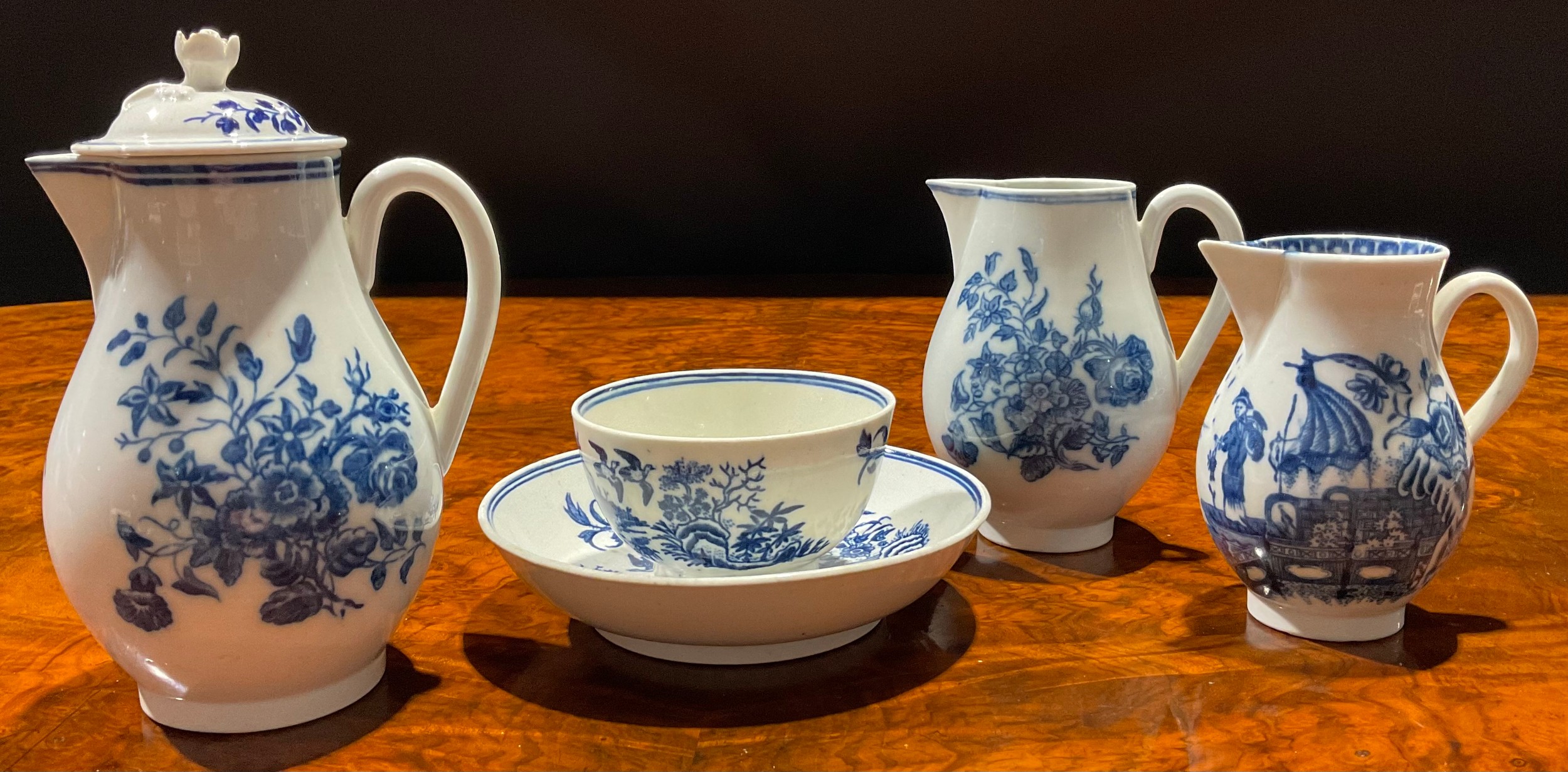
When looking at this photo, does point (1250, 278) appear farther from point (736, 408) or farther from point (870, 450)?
point (736, 408)

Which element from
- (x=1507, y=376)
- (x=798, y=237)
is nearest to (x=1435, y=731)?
(x=1507, y=376)

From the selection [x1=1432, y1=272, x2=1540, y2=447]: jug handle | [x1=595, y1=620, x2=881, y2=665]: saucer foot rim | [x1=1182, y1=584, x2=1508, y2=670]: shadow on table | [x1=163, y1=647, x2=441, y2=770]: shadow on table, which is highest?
[x1=1432, y1=272, x2=1540, y2=447]: jug handle

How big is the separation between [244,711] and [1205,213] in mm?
615

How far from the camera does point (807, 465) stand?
2.16 ft

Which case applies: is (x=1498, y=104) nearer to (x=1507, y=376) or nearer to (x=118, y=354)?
(x=1507, y=376)

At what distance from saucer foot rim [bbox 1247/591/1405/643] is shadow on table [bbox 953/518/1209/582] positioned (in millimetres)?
119

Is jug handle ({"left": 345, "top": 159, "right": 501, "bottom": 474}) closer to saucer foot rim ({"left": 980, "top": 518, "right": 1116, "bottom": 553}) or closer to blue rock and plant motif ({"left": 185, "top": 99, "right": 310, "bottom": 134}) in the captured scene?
blue rock and plant motif ({"left": 185, "top": 99, "right": 310, "bottom": 134})

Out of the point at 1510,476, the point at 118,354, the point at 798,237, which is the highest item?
the point at 118,354

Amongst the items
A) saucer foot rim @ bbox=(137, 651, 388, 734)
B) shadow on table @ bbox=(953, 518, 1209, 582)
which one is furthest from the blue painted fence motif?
saucer foot rim @ bbox=(137, 651, 388, 734)

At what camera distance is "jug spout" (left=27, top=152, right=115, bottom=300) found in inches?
22.6

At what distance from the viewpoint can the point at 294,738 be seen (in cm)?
58

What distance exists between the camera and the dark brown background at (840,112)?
2.15 meters

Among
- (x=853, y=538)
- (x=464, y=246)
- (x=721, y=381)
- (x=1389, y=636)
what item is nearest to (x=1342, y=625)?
(x=1389, y=636)

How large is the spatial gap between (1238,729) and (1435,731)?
83 mm
